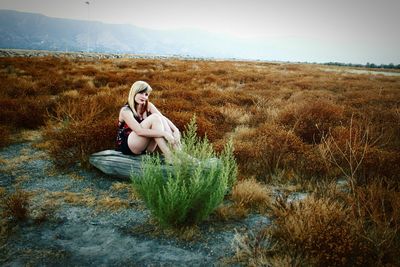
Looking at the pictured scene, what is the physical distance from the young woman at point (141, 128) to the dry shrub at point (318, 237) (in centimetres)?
171

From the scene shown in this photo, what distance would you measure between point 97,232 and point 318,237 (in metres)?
2.07

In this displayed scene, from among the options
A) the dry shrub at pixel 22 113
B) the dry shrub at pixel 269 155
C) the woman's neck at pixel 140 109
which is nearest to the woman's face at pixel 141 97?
the woman's neck at pixel 140 109

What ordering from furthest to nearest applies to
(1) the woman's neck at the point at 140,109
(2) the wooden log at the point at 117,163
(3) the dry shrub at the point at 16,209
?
(1) the woman's neck at the point at 140,109 < (2) the wooden log at the point at 117,163 < (3) the dry shrub at the point at 16,209

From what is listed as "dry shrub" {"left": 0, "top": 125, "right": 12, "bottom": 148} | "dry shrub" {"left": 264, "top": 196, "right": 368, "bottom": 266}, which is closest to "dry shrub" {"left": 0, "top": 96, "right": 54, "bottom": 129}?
"dry shrub" {"left": 0, "top": 125, "right": 12, "bottom": 148}

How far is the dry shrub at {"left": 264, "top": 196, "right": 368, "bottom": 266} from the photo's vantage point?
233 centimetres

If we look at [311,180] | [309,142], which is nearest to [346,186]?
[311,180]

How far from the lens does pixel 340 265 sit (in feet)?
7.52

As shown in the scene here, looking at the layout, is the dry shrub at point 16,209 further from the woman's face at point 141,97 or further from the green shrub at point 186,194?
the woman's face at point 141,97

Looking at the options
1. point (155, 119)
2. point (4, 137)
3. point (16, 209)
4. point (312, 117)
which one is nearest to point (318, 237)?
point (155, 119)

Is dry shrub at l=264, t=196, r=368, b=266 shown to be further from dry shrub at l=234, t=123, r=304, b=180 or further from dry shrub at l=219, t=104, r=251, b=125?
dry shrub at l=219, t=104, r=251, b=125

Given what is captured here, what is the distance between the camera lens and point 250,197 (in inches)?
139

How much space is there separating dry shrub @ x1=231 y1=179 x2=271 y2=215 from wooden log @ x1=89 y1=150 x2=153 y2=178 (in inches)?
52.5

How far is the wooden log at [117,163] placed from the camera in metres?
3.92

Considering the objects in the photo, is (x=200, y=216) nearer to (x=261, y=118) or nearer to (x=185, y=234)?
(x=185, y=234)
